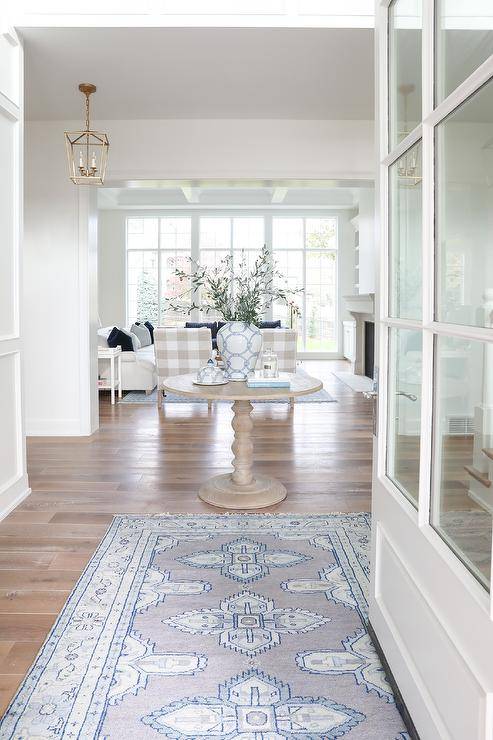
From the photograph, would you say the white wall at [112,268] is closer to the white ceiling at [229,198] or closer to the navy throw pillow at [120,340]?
the white ceiling at [229,198]

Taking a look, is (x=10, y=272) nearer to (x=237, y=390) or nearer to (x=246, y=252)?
(x=237, y=390)

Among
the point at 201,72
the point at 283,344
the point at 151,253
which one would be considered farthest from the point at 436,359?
the point at 151,253

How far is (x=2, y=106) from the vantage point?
3.16 metres

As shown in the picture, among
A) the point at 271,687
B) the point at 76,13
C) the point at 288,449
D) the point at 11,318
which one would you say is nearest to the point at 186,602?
the point at 271,687

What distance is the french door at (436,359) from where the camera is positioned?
1.13 metres

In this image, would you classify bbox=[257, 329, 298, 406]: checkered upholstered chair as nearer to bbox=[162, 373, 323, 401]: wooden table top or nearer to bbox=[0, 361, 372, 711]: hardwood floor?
bbox=[0, 361, 372, 711]: hardwood floor

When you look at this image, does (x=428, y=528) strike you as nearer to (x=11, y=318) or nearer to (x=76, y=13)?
(x=11, y=318)

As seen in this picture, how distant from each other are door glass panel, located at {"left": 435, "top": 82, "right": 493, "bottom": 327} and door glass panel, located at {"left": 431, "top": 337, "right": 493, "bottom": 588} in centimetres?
8

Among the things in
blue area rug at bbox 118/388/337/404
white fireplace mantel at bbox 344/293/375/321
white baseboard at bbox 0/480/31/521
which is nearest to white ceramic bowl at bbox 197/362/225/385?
white baseboard at bbox 0/480/31/521

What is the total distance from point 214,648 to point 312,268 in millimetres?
10858

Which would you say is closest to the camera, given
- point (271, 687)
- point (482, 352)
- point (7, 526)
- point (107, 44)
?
point (482, 352)

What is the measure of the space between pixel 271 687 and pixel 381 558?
50 cm

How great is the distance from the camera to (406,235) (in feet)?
5.35

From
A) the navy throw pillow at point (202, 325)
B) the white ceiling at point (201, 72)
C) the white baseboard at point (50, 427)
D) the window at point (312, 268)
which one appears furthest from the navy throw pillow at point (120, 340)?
the window at point (312, 268)
